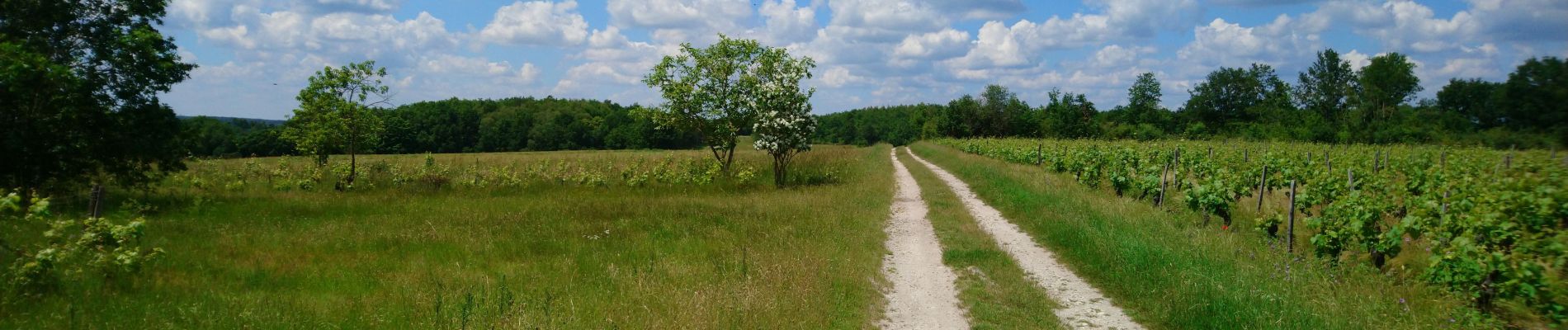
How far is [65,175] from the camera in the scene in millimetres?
14867

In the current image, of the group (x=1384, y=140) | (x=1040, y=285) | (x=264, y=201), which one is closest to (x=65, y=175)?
(x=264, y=201)

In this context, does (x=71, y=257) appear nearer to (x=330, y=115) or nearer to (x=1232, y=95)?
(x=330, y=115)

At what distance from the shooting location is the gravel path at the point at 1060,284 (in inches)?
273

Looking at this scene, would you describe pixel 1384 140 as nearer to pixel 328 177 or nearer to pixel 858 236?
pixel 858 236

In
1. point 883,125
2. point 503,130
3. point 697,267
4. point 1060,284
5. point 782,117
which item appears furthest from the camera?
point 883,125

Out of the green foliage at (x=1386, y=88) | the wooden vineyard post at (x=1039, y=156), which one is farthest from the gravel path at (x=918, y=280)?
the green foliage at (x=1386, y=88)

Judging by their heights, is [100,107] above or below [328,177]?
above

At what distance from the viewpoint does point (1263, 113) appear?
85.8m

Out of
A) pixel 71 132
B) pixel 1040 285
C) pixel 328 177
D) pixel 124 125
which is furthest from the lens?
pixel 328 177

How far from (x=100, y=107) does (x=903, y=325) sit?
1888 cm

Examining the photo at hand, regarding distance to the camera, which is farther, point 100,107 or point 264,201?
point 264,201

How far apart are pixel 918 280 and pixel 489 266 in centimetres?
606

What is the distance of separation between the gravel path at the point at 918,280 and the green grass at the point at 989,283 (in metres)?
0.15

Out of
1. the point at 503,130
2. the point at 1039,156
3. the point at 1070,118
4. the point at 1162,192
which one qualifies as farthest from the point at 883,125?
the point at 1162,192
